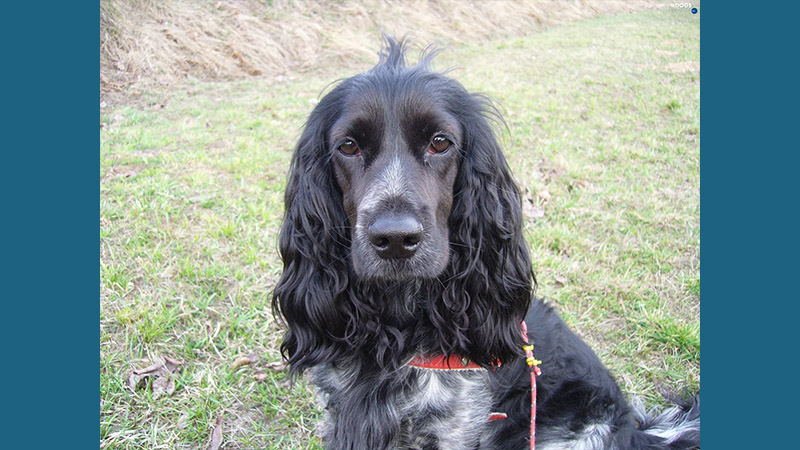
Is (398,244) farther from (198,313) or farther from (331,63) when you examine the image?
(331,63)

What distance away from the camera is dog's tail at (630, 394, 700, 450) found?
2705 mm

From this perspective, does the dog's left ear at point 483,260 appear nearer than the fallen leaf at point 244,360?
Yes

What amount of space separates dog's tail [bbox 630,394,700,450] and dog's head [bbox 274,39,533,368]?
0.92 meters

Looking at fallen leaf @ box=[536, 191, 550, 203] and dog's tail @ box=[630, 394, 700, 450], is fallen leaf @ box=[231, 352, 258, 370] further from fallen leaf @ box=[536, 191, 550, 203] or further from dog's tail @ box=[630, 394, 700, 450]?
fallen leaf @ box=[536, 191, 550, 203]

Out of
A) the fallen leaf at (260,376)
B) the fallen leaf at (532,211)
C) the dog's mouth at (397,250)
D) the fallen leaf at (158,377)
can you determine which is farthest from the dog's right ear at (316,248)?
the fallen leaf at (532,211)

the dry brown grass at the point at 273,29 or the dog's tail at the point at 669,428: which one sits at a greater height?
the dry brown grass at the point at 273,29

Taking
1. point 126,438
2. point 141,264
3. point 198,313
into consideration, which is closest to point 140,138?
point 141,264

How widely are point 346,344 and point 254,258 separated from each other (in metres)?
2.24

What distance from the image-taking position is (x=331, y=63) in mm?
13633

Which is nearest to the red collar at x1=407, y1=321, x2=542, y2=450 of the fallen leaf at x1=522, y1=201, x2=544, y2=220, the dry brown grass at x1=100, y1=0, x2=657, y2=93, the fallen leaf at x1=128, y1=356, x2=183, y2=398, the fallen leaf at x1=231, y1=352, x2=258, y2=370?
the fallen leaf at x1=231, y1=352, x2=258, y2=370

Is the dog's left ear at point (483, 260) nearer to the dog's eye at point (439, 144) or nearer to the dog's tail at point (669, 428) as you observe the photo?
the dog's eye at point (439, 144)

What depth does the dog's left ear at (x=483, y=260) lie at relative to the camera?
282cm

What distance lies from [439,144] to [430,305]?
0.94m

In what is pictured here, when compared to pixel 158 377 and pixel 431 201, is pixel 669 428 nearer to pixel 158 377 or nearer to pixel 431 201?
pixel 431 201
